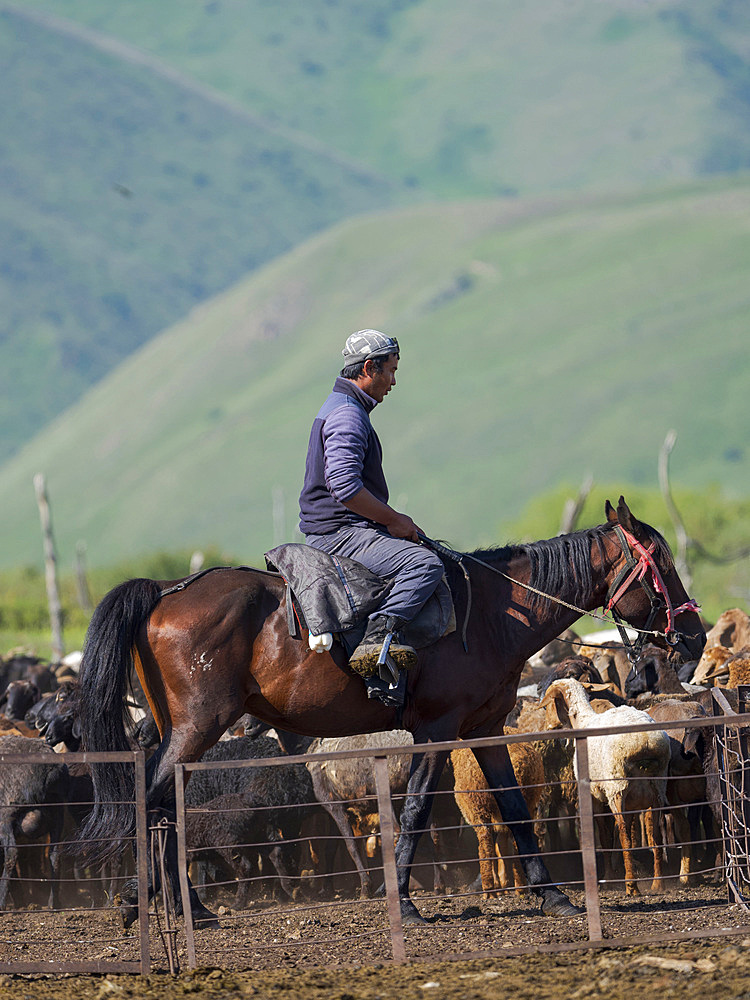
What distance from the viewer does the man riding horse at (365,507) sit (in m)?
7.64

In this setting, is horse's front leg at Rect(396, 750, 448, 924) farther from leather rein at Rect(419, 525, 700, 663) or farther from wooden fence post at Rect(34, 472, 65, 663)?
wooden fence post at Rect(34, 472, 65, 663)

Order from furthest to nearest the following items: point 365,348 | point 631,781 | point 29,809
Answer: point 29,809 → point 631,781 → point 365,348

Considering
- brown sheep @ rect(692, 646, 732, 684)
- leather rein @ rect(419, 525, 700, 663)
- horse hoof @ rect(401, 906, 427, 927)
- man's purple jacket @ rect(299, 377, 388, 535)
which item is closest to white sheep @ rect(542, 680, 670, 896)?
leather rein @ rect(419, 525, 700, 663)

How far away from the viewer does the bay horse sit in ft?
25.1

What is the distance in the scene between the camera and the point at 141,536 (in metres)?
102

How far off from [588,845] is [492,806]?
2131 mm

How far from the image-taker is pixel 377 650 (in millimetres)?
7586

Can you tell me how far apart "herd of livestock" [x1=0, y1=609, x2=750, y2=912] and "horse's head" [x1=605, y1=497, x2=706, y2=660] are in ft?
2.08

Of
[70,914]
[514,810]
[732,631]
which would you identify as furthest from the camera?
[732,631]

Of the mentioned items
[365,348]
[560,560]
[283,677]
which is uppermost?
[365,348]

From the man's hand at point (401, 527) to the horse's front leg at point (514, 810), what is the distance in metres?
1.28

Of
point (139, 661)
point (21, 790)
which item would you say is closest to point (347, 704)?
point (139, 661)

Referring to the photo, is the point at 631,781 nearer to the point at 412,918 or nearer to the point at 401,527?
the point at 412,918

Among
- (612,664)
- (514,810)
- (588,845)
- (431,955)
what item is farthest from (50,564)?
(588,845)
